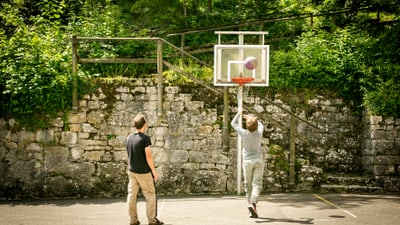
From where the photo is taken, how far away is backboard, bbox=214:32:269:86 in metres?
8.35

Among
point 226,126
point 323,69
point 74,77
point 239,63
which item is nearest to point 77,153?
point 74,77

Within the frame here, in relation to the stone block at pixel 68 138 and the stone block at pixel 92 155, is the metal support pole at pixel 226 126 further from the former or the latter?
the stone block at pixel 68 138

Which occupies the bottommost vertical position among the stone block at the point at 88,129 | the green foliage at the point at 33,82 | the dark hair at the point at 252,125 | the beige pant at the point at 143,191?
the beige pant at the point at 143,191

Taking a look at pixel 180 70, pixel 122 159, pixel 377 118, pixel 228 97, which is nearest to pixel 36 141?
pixel 122 159

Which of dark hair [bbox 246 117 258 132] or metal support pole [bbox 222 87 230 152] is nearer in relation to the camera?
dark hair [bbox 246 117 258 132]

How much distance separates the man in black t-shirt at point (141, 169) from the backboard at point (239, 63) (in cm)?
280

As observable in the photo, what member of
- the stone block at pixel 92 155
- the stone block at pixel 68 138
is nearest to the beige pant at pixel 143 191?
the stone block at pixel 92 155

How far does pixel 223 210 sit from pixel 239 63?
110 inches

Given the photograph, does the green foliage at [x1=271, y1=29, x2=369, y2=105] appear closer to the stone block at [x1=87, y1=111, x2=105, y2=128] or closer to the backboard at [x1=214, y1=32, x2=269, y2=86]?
the backboard at [x1=214, y1=32, x2=269, y2=86]

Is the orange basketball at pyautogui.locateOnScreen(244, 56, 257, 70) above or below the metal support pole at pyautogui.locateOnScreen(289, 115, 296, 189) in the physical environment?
above

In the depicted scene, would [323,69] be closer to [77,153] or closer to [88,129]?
[88,129]

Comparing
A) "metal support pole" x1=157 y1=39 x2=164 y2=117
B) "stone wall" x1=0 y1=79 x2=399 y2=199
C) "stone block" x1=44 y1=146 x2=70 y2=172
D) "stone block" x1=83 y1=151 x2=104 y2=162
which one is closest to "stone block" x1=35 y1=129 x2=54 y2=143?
"stone wall" x1=0 y1=79 x2=399 y2=199

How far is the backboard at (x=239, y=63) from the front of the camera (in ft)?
27.4

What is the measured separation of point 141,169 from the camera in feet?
19.6
